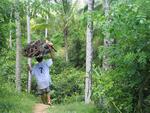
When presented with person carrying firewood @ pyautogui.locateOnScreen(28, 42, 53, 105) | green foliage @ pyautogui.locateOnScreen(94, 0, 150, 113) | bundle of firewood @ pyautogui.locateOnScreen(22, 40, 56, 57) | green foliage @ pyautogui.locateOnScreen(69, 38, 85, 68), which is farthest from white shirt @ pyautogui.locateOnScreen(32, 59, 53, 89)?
green foliage @ pyautogui.locateOnScreen(69, 38, 85, 68)

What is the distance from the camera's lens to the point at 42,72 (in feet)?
39.9

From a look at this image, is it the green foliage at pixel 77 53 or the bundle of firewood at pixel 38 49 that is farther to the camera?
the green foliage at pixel 77 53

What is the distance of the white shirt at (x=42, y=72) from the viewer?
12.1m

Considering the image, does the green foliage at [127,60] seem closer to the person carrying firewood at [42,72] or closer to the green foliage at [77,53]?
the person carrying firewood at [42,72]

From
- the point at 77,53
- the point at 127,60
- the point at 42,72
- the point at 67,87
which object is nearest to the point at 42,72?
the point at 42,72

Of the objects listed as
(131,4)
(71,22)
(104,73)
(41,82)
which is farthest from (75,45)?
(131,4)

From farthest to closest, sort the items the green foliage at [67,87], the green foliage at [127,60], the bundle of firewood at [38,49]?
the green foliage at [67,87], the bundle of firewood at [38,49], the green foliage at [127,60]

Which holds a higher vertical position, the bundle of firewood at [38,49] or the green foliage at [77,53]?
the bundle of firewood at [38,49]

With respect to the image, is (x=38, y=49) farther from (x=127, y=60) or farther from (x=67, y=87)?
(x=67, y=87)

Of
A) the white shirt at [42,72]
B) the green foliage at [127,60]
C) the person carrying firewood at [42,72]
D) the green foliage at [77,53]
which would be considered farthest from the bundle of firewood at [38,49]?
the green foliage at [77,53]

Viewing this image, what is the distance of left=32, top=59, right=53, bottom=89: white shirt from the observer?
476 inches

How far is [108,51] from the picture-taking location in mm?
7793

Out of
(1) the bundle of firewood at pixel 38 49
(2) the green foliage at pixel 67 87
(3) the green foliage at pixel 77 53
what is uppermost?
(1) the bundle of firewood at pixel 38 49

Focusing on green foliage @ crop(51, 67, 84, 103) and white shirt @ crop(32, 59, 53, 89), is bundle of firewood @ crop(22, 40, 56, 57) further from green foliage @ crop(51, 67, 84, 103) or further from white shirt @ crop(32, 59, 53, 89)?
green foliage @ crop(51, 67, 84, 103)
